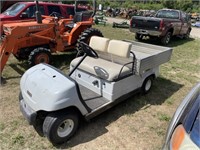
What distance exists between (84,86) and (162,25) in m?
5.96

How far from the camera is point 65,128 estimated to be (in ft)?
9.41

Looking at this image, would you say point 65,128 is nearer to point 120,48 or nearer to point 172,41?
point 120,48

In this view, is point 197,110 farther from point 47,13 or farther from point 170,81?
point 47,13

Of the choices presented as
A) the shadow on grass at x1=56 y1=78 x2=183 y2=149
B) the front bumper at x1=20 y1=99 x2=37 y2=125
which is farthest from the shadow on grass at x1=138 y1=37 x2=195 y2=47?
the front bumper at x1=20 y1=99 x2=37 y2=125

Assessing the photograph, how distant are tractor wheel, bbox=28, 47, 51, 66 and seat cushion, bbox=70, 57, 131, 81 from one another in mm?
1804

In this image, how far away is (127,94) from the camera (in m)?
3.68

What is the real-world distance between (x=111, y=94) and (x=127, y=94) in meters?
0.45

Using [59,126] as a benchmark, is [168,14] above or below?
above

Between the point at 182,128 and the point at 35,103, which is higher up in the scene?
the point at 182,128

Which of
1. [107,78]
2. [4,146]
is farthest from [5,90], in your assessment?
[107,78]

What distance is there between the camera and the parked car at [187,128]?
140 cm

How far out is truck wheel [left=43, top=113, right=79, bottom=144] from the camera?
2.66 m

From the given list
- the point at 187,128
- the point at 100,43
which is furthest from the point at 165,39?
the point at 187,128

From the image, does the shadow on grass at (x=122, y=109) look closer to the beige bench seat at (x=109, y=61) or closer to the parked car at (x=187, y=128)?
the beige bench seat at (x=109, y=61)
